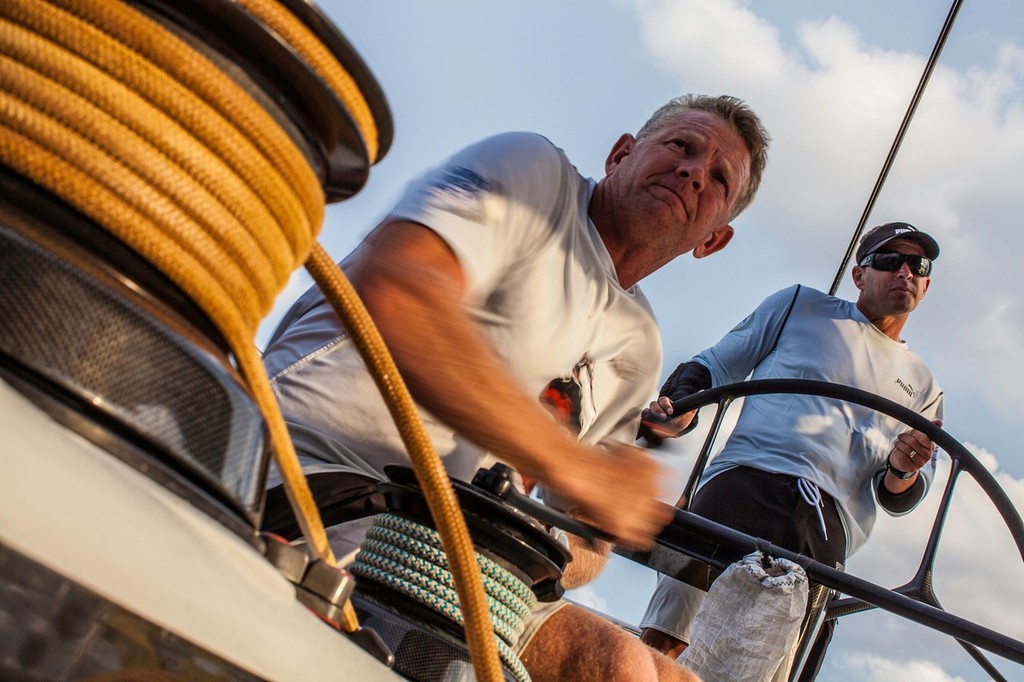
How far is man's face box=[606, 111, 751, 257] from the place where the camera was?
1974mm

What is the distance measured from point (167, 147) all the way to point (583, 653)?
1058mm

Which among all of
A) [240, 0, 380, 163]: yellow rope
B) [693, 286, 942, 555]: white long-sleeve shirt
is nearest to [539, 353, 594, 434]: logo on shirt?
[240, 0, 380, 163]: yellow rope

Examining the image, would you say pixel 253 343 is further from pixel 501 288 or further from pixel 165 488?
pixel 501 288

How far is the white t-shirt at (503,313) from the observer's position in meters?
1.44

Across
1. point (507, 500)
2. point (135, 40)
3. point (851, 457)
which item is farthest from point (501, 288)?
point (851, 457)

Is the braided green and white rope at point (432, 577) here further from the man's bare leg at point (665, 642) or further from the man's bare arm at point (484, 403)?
the man's bare leg at point (665, 642)

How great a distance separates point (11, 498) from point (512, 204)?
1.18 meters

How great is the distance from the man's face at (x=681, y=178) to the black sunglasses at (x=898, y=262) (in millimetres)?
1475

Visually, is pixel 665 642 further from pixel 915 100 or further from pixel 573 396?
pixel 915 100

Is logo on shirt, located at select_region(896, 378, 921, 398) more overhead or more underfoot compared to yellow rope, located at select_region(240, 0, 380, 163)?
more overhead

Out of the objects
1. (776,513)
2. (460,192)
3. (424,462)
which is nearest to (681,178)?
(460,192)

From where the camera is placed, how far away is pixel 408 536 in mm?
986

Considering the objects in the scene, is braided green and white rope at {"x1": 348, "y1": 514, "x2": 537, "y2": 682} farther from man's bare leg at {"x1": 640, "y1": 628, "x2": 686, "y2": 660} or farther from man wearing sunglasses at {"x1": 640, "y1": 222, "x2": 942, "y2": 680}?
man's bare leg at {"x1": 640, "y1": 628, "x2": 686, "y2": 660}

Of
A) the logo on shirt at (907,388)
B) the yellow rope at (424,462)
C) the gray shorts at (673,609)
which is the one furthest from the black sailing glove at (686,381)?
the yellow rope at (424,462)
